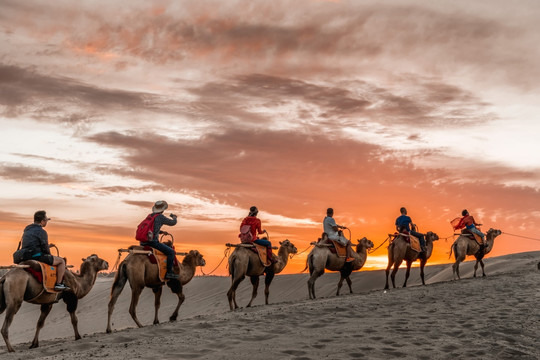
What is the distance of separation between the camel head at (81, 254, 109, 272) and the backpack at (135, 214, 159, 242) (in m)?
1.31

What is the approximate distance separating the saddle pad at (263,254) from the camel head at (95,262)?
5038 mm

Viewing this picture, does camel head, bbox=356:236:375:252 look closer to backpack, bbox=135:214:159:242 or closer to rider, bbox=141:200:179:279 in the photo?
rider, bbox=141:200:179:279

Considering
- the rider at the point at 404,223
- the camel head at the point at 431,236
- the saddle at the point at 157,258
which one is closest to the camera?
the saddle at the point at 157,258

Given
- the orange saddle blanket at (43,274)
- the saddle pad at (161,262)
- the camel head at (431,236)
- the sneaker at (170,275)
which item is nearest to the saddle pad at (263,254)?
the sneaker at (170,275)

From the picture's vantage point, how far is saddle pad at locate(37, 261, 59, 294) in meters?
14.7

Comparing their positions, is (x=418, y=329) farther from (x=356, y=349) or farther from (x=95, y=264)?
(x=95, y=264)

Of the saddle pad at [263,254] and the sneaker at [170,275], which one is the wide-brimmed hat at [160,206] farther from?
the saddle pad at [263,254]

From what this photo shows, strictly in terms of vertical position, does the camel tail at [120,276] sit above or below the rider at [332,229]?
below

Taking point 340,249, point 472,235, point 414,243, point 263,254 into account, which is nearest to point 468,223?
point 472,235

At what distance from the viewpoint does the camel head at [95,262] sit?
1690cm

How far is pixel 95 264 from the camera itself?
17.0 metres

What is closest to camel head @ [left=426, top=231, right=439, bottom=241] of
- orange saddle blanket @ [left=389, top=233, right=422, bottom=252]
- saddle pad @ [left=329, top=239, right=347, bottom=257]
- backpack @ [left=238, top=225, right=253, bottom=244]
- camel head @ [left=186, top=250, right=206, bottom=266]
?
orange saddle blanket @ [left=389, top=233, right=422, bottom=252]

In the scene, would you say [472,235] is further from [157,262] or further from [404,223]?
[157,262]

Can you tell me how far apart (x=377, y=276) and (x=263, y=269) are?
17.8 metres
